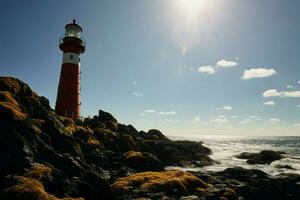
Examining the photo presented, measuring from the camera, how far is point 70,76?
130 feet

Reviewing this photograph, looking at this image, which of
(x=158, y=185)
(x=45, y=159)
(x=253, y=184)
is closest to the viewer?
(x=45, y=159)

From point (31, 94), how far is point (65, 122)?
491cm

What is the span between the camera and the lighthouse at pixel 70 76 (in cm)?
3903

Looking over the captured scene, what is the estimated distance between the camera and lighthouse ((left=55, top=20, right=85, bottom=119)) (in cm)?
3903

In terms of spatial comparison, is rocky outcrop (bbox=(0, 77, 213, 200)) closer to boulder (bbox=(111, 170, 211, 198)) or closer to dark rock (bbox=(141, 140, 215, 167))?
boulder (bbox=(111, 170, 211, 198))

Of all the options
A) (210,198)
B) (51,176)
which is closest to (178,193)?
(210,198)

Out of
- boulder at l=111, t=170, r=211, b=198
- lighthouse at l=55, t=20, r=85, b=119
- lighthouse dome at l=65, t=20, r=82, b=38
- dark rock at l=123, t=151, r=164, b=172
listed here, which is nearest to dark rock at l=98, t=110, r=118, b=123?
lighthouse at l=55, t=20, r=85, b=119

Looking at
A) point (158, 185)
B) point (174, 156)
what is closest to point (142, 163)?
point (158, 185)

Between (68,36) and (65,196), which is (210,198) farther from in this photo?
(68,36)

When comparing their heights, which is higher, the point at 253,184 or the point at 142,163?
the point at 142,163

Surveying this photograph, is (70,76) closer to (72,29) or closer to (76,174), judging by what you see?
(72,29)

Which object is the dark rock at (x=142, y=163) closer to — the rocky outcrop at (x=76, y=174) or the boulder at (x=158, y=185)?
the rocky outcrop at (x=76, y=174)

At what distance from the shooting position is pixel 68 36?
41.3 metres

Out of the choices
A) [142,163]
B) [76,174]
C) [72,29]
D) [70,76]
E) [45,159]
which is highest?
[72,29]
